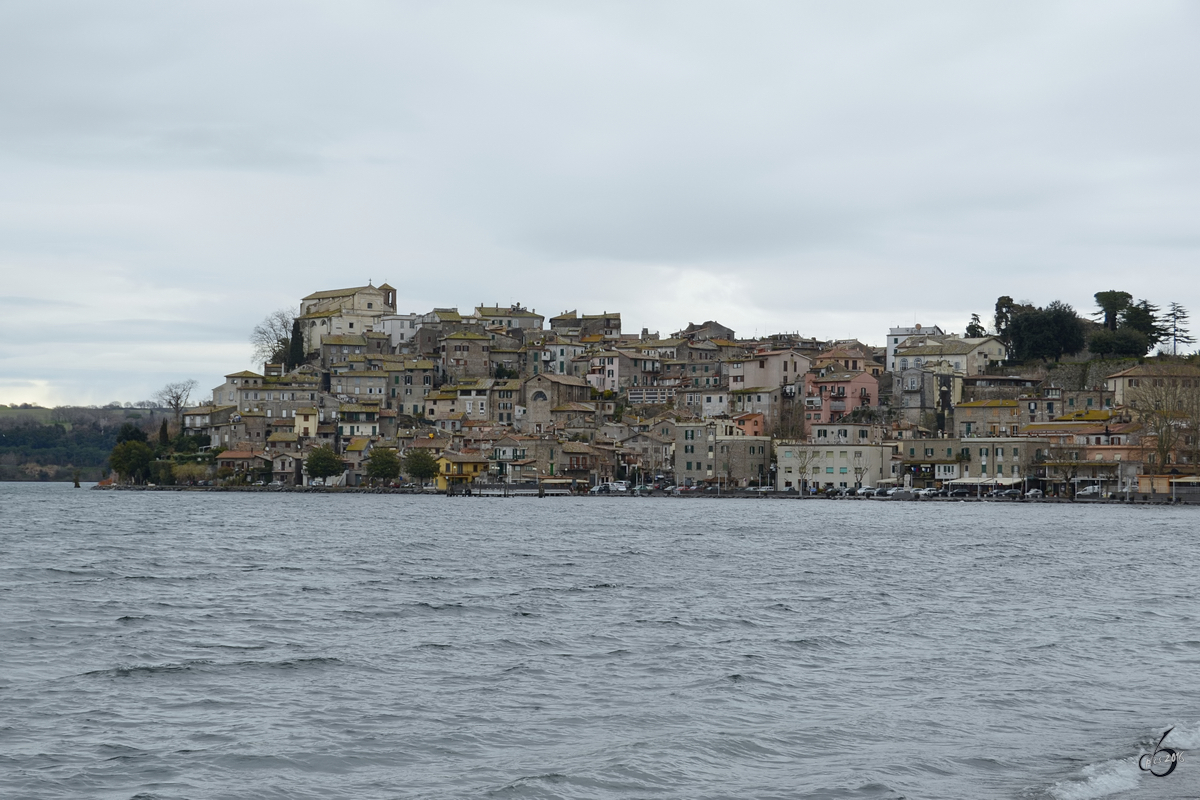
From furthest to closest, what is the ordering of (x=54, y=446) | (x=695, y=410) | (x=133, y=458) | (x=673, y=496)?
(x=54, y=446) < (x=133, y=458) < (x=695, y=410) < (x=673, y=496)

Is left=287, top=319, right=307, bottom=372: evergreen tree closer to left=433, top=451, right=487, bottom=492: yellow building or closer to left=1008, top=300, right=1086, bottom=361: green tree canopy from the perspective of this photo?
left=433, top=451, right=487, bottom=492: yellow building

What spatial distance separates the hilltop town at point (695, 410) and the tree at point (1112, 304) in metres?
2.42

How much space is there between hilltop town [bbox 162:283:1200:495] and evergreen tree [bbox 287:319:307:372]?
7.6 inches

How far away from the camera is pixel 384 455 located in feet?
307

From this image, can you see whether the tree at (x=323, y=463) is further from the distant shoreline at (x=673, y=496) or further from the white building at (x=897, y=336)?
the white building at (x=897, y=336)

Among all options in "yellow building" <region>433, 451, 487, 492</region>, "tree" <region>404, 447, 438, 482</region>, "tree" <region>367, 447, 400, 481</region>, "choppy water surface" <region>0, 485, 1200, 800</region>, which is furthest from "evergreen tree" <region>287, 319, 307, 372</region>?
"choppy water surface" <region>0, 485, 1200, 800</region>

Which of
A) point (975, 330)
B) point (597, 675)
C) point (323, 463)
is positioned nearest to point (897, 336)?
point (975, 330)

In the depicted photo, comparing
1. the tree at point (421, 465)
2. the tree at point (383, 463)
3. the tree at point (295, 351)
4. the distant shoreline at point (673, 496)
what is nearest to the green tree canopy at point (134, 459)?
the distant shoreline at point (673, 496)

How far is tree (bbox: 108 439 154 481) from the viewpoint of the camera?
107 m

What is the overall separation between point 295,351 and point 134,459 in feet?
53.7

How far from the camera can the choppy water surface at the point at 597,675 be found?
12539 millimetres

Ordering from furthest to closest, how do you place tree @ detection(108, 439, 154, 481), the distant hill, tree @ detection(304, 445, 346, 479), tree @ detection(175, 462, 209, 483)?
the distant hill
tree @ detection(108, 439, 154, 481)
tree @ detection(175, 462, 209, 483)
tree @ detection(304, 445, 346, 479)

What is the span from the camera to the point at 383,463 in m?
93.4

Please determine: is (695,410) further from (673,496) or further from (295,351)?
(295,351)
